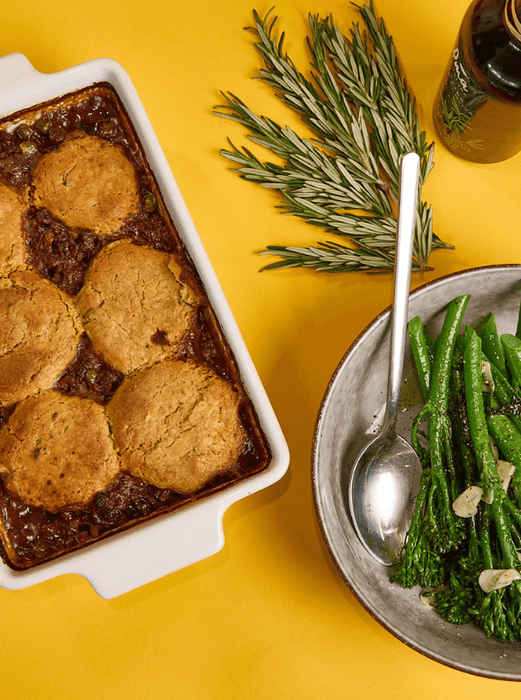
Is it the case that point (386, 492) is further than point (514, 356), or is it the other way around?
point (386, 492)

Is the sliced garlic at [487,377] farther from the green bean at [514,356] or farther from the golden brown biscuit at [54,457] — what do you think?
the golden brown biscuit at [54,457]

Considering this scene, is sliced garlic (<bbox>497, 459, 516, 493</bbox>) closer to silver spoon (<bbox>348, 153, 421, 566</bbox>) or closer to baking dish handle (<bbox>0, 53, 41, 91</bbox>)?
silver spoon (<bbox>348, 153, 421, 566</bbox>)

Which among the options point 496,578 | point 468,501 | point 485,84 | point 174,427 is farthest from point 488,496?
point 485,84

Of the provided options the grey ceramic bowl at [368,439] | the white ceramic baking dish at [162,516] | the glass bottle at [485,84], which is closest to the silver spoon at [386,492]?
the grey ceramic bowl at [368,439]

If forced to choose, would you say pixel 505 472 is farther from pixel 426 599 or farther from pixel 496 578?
pixel 426 599

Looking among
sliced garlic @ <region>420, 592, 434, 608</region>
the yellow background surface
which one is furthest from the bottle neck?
sliced garlic @ <region>420, 592, 434, 608</region>

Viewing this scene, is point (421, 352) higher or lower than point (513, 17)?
lower
